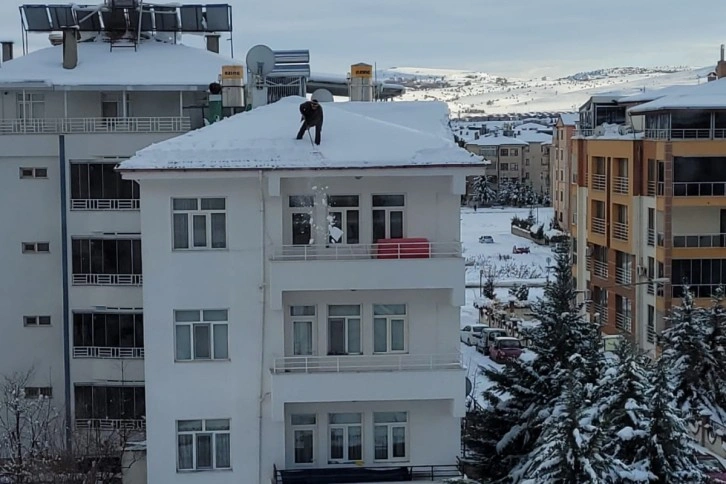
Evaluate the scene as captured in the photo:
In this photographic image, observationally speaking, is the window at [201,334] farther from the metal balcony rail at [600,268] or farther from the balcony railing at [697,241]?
the metal balcony rail at [600,268]

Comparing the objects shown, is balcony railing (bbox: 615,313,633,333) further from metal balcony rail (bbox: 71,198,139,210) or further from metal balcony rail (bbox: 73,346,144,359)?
metal balcony rail (bbox: 71,198,139,210)

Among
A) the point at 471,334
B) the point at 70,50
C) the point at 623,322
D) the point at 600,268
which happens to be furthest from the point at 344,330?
the point at 471,334

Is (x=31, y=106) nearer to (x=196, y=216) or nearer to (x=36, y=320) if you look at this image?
(x=36, y=320)

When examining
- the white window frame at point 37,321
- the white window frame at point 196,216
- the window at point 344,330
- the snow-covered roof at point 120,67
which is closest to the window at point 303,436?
the window at point 344,330

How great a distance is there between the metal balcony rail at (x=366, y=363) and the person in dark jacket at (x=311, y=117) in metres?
3.76

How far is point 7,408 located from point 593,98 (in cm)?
3097

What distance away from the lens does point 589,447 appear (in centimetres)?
1398

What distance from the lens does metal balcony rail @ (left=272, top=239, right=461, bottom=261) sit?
17.9 m

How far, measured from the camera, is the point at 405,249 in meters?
17.9

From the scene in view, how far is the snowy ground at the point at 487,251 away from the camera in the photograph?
40.6m

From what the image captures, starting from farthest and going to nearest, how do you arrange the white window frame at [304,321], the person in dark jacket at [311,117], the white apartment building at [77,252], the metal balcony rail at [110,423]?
the white apartment building at [77,252], the metal balcony rail at [110,423], the white window frame at [304,321], the person in dark jacket at [311,117]

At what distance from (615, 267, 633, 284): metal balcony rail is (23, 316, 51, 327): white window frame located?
2341 centimetres

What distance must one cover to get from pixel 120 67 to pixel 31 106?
235 centimetres

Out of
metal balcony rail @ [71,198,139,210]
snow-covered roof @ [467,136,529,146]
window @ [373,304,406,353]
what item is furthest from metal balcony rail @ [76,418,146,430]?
snow-covered roof @ [467,136,529,146]
